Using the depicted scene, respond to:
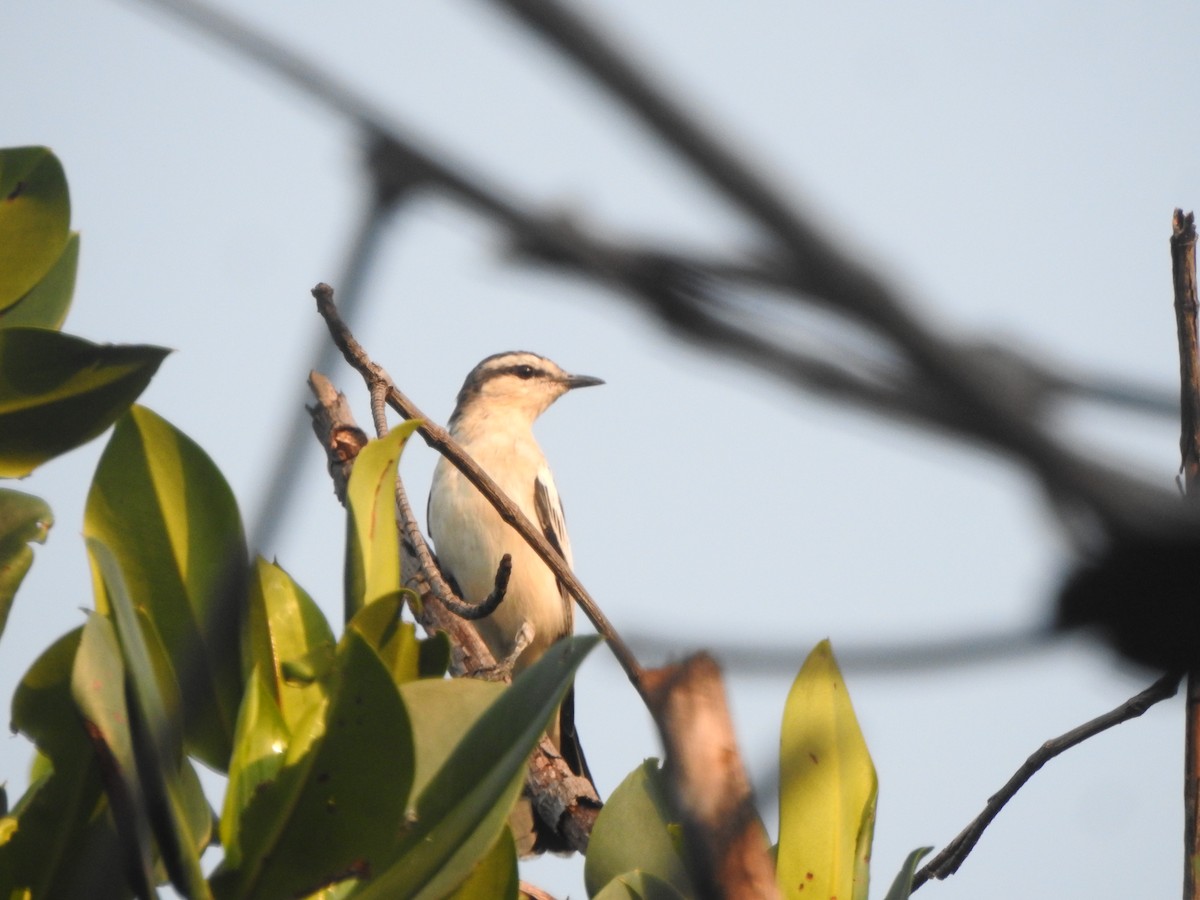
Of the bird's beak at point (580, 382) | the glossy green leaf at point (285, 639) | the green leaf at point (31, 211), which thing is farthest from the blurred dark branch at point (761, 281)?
the bird's beak at point (580, 382)

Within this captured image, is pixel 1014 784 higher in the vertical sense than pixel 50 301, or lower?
lower

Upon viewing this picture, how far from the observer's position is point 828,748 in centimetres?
256

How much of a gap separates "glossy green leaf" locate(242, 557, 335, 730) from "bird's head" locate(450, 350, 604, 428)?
6513 millimetres

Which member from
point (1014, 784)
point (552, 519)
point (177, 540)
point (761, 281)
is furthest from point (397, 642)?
point (552, 519)

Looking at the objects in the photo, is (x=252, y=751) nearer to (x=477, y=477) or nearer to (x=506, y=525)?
(x=477, y=477)

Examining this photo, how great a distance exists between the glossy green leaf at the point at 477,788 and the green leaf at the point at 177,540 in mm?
497

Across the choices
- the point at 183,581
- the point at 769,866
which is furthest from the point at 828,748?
the point at 183,581

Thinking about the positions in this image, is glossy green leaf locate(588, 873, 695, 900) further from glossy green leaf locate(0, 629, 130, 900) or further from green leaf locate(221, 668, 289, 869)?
glossy green leaf locate(0, 629, 130, 900)

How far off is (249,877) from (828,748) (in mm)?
1169

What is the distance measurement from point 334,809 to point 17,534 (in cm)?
97

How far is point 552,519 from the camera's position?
8.28 m

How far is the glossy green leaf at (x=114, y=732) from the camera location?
187 cm

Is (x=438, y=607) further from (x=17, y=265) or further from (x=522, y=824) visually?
(x=17, y=265)

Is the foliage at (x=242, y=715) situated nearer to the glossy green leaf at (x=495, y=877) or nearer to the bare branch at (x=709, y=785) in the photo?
the glossy green leaf at (x=495, y=877)
